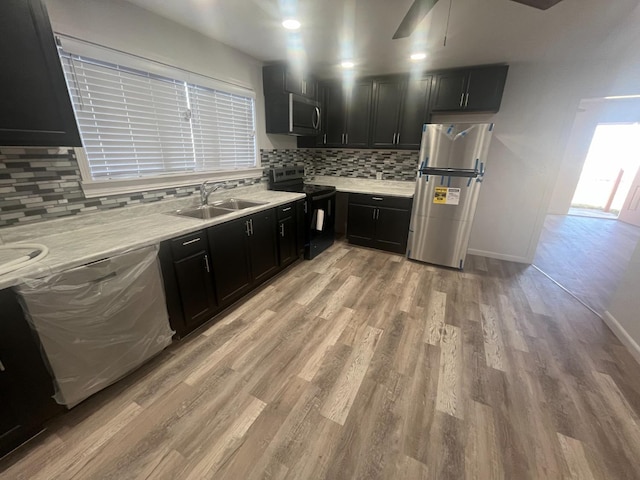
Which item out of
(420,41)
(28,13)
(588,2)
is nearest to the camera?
(28,13)

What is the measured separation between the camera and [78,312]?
1.33 m

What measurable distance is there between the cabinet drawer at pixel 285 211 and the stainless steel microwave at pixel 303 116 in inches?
39.4

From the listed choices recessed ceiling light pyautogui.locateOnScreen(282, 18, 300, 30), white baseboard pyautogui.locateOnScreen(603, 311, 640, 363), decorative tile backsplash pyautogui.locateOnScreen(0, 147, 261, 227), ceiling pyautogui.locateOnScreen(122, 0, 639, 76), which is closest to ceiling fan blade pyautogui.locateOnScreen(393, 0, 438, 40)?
ceiling pyautogui.locateOnScreen(122, 0, 639, 76)

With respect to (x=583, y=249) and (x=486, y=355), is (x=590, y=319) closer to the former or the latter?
(x=486, y=355)

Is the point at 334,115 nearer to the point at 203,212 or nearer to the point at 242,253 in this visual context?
the point at 203,212

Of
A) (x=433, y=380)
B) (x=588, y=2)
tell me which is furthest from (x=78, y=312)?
(x=588, y=2)

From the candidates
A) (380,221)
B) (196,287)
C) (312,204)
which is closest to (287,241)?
(312,204)

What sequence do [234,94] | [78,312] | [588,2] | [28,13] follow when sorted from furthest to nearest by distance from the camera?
[234,94] < [588,2] < [78,312] < [28,13]

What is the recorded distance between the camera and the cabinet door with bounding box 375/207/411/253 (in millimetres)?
3518

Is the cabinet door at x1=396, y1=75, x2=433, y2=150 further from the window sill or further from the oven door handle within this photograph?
the window sill

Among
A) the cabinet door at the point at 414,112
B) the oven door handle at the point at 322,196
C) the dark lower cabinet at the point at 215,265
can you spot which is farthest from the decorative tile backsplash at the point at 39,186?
the cabinet door at the point at 414,112

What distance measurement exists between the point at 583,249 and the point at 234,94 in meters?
5.59

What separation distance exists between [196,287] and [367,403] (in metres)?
1.48

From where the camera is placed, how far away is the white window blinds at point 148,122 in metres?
1.76
